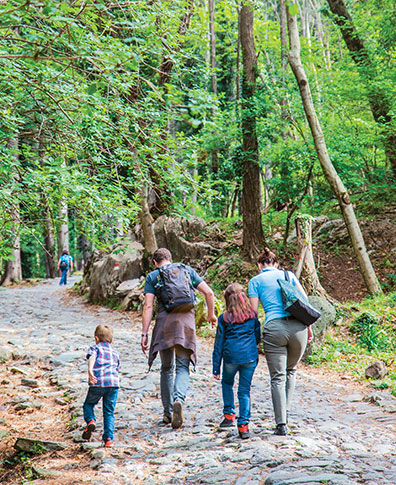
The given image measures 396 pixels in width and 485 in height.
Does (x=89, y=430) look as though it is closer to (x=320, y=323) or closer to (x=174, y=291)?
(x=174, y=291)

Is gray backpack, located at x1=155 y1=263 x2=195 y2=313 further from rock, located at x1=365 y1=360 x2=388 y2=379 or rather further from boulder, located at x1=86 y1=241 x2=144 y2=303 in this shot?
boulder, located at x1=86 y1=241 x2=144 y2=303

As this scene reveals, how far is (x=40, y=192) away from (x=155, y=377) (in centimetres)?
371

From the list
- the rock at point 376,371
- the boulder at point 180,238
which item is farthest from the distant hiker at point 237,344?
the boulder at point 180,238

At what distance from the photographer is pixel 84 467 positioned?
4270 mm

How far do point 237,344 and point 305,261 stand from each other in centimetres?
630

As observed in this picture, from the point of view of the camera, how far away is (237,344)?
482cm

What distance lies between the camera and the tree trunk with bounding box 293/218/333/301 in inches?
415

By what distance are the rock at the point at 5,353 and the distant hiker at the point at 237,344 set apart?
5429mm

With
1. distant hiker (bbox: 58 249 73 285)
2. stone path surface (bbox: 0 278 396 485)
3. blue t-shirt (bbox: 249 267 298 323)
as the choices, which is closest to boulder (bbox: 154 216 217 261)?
stone path surface (bbox: 0 278 396 485)

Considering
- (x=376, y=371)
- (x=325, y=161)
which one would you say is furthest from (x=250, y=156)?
(x=376, y=371)

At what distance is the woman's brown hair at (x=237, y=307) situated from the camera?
16.0ft

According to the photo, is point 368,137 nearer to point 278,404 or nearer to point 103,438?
point 278,404

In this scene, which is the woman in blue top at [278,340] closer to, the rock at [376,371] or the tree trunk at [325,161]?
the rock at [376,371]

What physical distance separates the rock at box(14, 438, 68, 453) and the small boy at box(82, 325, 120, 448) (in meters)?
0.29
